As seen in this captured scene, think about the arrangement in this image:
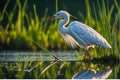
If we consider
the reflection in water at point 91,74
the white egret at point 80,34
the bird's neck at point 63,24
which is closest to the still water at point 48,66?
the reflection in water at point 91,74

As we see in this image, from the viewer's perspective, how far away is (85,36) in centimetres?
1074

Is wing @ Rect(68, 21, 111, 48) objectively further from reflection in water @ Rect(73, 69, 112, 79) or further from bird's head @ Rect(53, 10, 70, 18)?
reflection in water @ Rect(73, 69, 112, 79)

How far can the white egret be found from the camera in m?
10.7

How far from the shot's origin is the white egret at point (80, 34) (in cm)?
1071

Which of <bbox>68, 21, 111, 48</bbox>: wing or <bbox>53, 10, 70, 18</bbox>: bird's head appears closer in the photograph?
<bbox>68, 21, 111, 48</bbox>: wing

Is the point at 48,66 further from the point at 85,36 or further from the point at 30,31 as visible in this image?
the point at 30,31

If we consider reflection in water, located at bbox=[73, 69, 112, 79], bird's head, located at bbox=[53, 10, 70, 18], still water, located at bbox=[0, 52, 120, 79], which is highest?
bird's head, located at bbox=[53, 10, 70, 18]

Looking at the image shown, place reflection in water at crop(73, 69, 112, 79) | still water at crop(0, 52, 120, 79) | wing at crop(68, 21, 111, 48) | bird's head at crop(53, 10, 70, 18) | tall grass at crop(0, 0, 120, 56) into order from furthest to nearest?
tall grass at crop(0, 0, 120, 56), bird's head at crop(53, 10, 70, 18), wing at crop(68, 21, 111, 48), still water at crop(0, 52, 120, 79), reflection in water at crop(73, 69, 112, 79)

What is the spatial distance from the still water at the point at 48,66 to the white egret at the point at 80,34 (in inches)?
10.4

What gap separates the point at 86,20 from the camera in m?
11.6

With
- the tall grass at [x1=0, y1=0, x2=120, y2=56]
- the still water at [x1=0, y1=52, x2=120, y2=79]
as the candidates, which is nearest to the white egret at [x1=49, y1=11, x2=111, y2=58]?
the still water at [x1=0, y1=52, x2=120, y2=79]

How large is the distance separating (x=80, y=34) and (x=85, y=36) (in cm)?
8

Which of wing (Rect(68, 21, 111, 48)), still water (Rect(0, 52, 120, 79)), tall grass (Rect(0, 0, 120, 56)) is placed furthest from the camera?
tall grass (Rect(0, 0, 120, 56))

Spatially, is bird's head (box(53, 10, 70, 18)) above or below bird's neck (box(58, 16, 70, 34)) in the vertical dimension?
above
